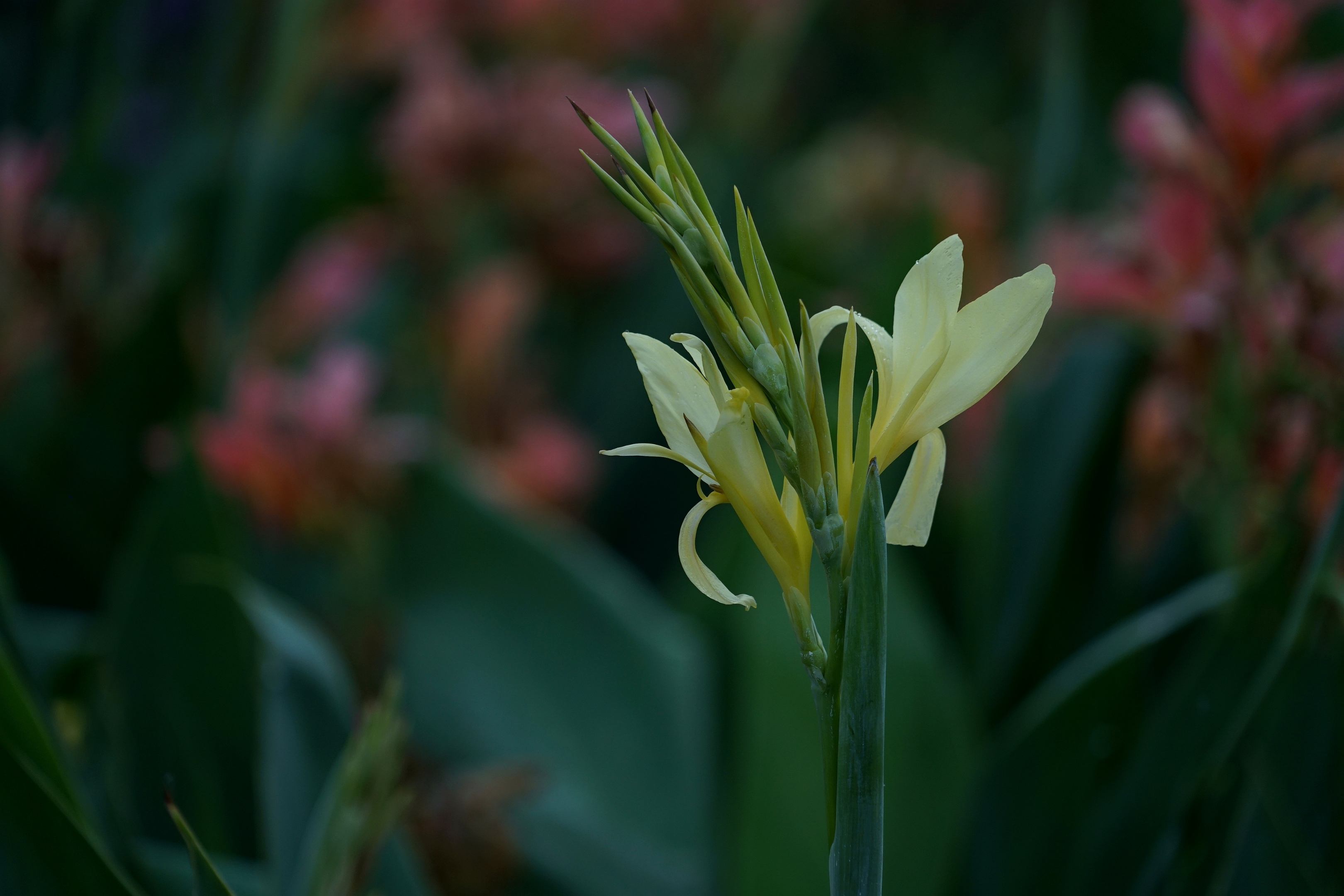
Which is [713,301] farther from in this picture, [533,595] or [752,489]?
[533,595]

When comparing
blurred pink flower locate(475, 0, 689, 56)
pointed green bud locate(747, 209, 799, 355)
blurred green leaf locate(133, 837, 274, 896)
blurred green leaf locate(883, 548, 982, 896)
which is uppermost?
blurred pink flower locate(475, 0, 689, 56)

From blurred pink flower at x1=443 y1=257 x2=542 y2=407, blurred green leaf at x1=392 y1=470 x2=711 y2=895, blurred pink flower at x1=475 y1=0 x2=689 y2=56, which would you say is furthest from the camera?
blurred pink flower at x1=475 y1=0 x2=689 y2=56

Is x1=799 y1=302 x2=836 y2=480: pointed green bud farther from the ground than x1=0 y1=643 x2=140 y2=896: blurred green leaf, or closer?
farther from the ground

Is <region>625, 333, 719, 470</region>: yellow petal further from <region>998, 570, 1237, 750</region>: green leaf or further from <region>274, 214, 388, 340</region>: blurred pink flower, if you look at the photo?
<region>274, 214, 388, 340</region>: blurred pink flower

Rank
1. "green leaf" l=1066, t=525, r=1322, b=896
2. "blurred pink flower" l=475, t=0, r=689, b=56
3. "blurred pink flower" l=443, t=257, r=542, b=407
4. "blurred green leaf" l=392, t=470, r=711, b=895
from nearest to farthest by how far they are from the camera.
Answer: "green leaf" l=1066, t=525, r=1322, b=896 < "blurred green leaf" l=392, t=470, r=711, b=895 < "blurred pink flower" l=443, t=257, r=542, b=407 < "blurred pink flower" l=475, t=0, r=689, b=56

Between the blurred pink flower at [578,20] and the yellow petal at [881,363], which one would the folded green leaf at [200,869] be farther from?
the blurred pink flower at [578,20]

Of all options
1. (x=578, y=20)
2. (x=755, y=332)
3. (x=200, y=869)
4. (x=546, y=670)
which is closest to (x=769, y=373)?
(x=755, y=332)

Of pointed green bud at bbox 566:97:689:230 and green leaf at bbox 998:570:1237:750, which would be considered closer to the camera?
pointed green bud at bbox 566:97:689:230

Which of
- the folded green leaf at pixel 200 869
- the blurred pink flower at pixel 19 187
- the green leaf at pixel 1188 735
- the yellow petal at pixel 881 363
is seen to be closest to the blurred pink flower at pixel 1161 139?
the green leaf at pixel 1188 735

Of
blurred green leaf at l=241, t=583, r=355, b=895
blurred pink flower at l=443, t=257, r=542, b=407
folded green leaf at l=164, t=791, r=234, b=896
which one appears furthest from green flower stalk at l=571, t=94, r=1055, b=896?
blurred pink flower at l=443, t=257, r=542, b=407
